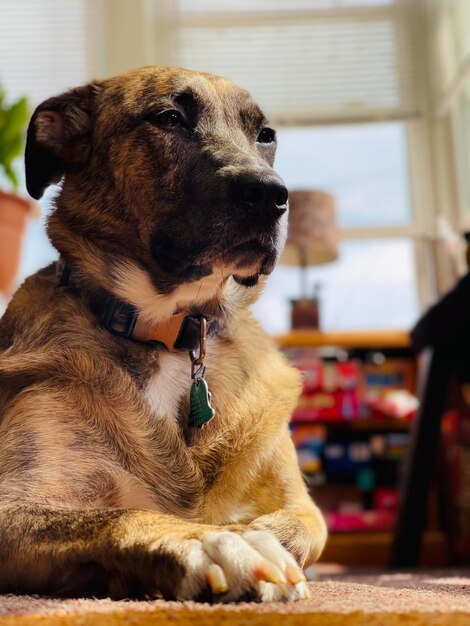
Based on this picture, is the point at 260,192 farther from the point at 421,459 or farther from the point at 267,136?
the point at 421,459

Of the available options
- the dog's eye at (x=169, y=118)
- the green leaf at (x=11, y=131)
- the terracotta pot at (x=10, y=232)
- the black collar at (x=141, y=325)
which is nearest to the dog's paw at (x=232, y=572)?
the black collar at (x=141, y=325)

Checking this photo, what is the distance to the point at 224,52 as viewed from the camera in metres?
4.49

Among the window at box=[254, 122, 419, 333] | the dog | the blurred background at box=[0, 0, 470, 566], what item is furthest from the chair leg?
the window at box=[254, 122, 419, 333]

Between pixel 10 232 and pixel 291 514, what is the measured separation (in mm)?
2214

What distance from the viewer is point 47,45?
448 centimetres

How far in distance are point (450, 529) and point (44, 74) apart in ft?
10.6

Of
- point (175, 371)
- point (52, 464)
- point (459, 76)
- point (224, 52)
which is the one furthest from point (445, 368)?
point (224, 52)

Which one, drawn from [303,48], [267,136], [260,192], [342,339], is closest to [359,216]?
[303,48]

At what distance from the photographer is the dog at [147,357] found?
0.88 metres

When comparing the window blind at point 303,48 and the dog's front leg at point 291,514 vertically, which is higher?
the window blind at point 303,48

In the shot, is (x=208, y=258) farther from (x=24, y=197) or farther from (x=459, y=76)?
(x=459, y=76)

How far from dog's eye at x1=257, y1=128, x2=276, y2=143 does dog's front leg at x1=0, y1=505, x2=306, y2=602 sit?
779 mm

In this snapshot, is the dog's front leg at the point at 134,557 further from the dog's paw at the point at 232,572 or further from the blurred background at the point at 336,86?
the blurred background at the point at 336,86

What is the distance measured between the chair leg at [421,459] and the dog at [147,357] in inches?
46.1
